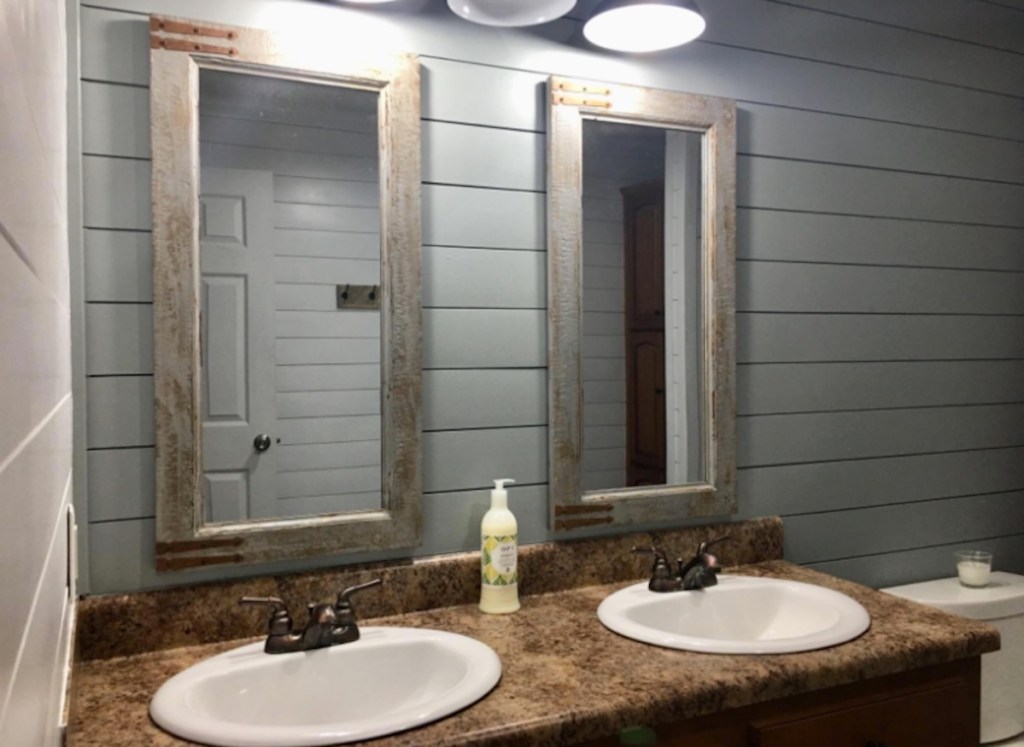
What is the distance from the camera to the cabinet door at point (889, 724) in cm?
128

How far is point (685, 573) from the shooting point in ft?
Answer: 5.36

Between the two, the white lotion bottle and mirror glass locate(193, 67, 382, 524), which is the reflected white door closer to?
mirror glass locate(193, 67, 382, 524)

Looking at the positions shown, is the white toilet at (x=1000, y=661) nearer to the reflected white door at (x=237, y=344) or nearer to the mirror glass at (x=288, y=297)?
the mirror glass at (x=288, y=297)

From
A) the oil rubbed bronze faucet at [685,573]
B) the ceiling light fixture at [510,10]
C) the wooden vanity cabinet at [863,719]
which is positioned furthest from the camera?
the oil rubbed bronze faucet at [685,573]

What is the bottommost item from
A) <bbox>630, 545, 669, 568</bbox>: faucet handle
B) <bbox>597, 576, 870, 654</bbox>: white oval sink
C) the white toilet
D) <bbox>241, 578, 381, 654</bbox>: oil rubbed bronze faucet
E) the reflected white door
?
the white toilet

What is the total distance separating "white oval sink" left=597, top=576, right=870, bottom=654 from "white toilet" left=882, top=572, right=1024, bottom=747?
489 mm

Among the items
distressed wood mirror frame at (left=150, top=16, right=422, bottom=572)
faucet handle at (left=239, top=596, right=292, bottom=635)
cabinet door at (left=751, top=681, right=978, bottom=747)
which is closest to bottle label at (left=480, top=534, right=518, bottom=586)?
distressed wood mirror frame at (left=150, top=16, right=422, bottom=572)

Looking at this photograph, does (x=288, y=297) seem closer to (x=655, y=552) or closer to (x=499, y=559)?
(x=499, y=559)

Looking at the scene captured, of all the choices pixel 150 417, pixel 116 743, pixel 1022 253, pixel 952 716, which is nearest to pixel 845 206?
pixel 1022 253

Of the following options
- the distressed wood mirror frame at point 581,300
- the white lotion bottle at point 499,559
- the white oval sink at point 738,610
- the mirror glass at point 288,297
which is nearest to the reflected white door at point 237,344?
the mirror glass at point 288,297

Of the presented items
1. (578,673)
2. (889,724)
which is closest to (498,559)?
(578,673)

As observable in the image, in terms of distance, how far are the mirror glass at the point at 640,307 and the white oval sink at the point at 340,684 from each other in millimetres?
A: 518

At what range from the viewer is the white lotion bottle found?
1.52 m

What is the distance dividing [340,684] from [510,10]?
120 cm
